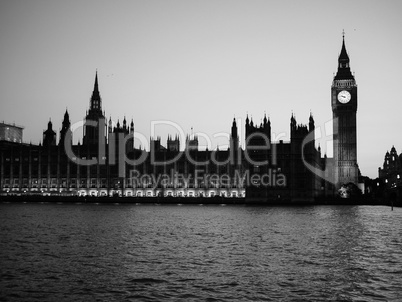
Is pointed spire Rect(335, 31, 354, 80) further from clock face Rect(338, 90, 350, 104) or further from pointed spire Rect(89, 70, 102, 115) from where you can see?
pointed spire Rect(89, 70, 102, 115)

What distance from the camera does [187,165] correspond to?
12512cm

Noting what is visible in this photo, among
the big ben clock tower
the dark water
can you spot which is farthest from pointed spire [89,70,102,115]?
the dark water

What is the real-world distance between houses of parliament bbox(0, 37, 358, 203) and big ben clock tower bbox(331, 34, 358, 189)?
0.26m

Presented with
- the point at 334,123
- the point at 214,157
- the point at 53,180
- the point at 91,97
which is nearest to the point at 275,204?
the point at 214,157

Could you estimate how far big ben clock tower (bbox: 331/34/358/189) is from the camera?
453 feet

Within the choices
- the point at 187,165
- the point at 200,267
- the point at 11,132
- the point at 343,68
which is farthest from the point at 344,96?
the point at 200,267

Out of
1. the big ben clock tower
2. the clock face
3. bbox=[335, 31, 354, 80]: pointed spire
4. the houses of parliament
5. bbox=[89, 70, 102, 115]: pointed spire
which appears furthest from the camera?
bbox=[89, 70, 102, 115]: pointed spire

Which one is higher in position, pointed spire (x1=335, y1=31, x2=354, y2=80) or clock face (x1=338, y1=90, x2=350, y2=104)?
pointed spire (x1=335, y1=31, x2=354, y2=80)

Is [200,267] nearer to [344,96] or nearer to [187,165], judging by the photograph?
[187,165]

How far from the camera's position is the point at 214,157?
12344 centimetres

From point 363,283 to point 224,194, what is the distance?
99931 millimetres

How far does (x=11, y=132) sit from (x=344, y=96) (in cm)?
11596

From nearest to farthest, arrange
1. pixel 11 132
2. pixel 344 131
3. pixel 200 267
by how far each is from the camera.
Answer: pixel 200 267 → pixel 344 131 → pixel 11 132

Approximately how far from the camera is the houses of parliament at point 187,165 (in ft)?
362
